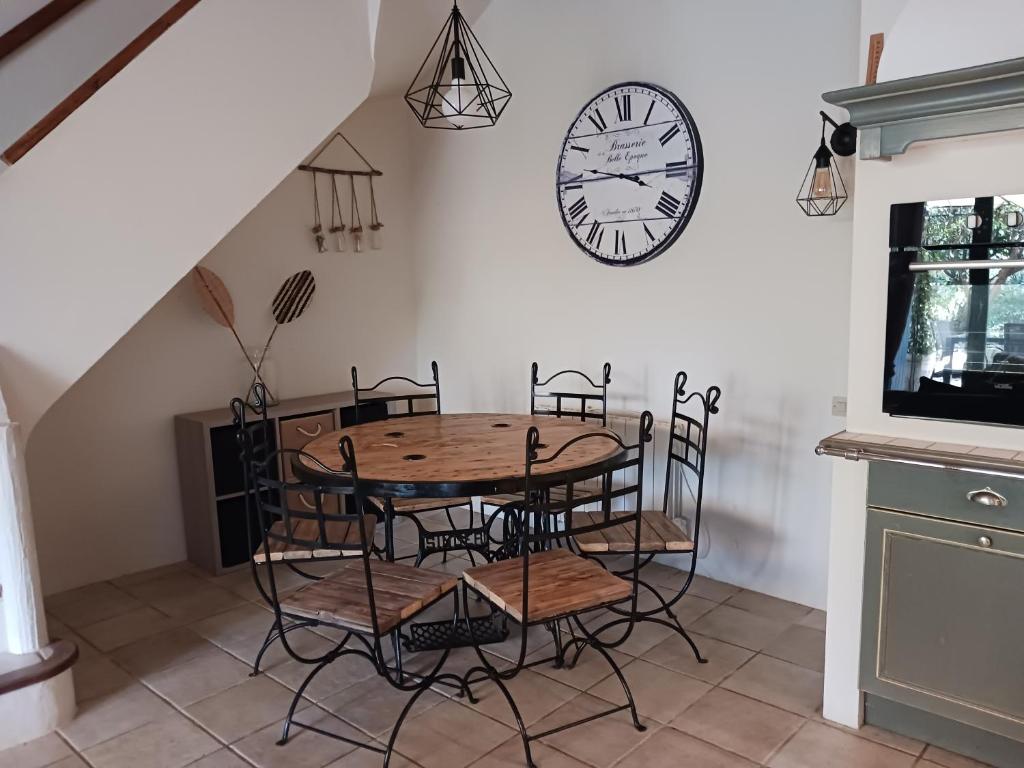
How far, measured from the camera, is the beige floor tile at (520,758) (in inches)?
85.2

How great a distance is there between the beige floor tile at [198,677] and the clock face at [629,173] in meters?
2.44

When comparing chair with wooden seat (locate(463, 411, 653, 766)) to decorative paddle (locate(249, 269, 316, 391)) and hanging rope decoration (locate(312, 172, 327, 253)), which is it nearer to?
decorative paddle (locate(249, 269, 316, 391))

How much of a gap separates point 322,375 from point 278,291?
555mm

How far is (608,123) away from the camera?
11.9 feet

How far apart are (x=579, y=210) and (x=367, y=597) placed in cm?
230

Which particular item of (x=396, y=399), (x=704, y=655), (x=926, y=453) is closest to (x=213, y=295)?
(x=396, y=399)

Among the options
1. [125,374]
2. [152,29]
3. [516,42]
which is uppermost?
[516,42]

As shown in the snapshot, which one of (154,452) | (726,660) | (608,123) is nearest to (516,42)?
(608,123)

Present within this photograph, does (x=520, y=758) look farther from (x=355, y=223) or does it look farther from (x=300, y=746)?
(x=355, y=223)

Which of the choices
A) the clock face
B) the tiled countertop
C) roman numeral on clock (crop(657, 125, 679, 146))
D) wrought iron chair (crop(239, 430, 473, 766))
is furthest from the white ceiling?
the tiled countertop

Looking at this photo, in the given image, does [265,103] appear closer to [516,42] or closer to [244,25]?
[244,25]

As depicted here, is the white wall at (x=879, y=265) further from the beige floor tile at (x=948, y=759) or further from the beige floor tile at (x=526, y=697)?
the beige floor tile at (x=526, y=697)

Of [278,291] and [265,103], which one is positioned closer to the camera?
[265,103]

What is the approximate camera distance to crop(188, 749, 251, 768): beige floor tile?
220 cm
